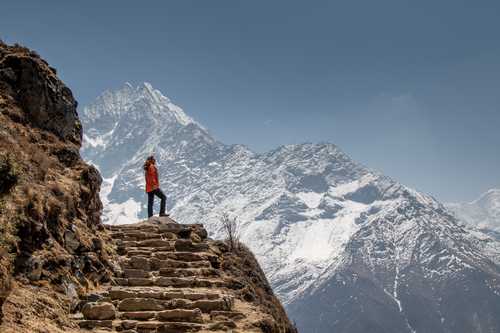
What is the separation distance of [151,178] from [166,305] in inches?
469

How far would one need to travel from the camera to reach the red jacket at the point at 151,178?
25.8 metres

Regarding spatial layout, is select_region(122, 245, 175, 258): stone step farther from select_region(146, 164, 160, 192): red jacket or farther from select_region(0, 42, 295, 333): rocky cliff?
select_region(146, 164, 160, 192): red jacket

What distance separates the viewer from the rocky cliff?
12301mm

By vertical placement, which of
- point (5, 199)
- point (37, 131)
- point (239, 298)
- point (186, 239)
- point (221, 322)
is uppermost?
point (37, 131)

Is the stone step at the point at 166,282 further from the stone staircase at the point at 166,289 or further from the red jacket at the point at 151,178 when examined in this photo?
the red jacket at the point at 151,178

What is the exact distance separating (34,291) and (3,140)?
Result: 15.2 feet

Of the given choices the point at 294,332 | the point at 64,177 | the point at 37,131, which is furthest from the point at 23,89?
the point at 294,332

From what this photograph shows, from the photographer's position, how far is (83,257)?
1592cm

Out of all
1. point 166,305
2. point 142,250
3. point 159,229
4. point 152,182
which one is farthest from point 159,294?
point 152,182

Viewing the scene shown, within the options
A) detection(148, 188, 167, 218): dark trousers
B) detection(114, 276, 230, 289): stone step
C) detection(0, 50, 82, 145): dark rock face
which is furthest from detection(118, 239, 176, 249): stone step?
detection(148, 188, 167, 218): dark trousers

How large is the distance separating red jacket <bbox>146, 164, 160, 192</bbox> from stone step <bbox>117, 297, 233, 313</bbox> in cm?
1138

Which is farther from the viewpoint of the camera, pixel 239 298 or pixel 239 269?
pixel 239 269

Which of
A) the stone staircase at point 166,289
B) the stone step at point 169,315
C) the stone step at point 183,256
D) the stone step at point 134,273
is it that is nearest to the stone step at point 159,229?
the stone staircase at point 166,289

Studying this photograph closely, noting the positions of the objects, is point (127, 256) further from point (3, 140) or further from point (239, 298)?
point (3, 140)
